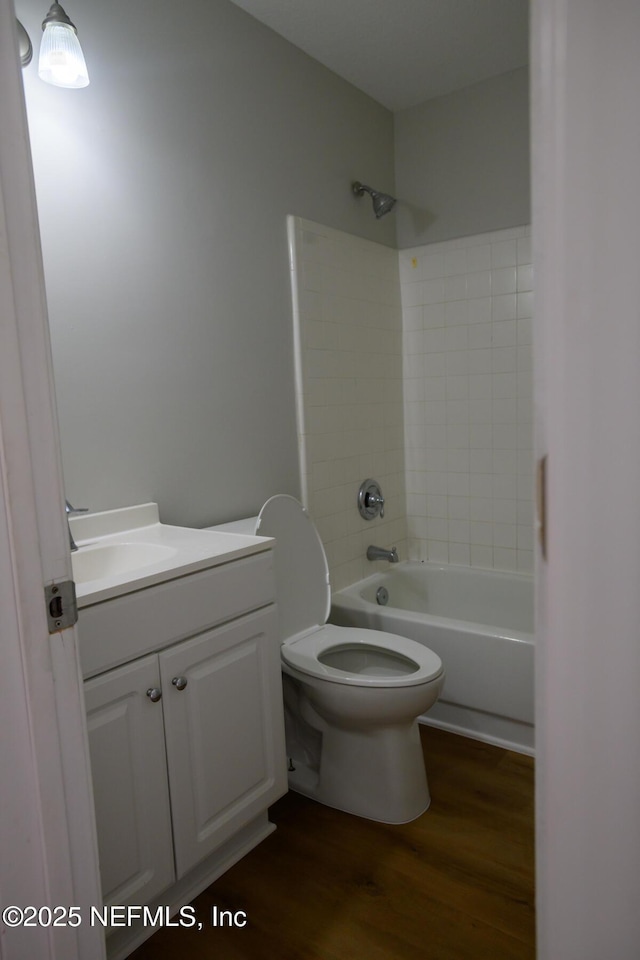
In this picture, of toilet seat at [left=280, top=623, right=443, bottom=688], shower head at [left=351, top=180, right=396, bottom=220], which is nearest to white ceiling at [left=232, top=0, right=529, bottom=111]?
shower head at [left=351, top=180, right=396, bottom=220]

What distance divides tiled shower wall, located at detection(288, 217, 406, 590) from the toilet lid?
34cm

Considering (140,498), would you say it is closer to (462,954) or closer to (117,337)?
(117,337)

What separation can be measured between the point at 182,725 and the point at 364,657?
0.81m

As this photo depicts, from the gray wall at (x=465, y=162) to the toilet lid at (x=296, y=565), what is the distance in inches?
61.8

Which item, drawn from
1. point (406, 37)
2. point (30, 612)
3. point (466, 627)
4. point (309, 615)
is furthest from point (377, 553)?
point (30, 612)

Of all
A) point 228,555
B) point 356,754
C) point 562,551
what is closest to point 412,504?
point 356,754

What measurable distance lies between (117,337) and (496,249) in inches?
68.2

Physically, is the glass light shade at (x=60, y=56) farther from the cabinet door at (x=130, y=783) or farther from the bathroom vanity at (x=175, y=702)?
the cabinet door at (x=130, y=783)

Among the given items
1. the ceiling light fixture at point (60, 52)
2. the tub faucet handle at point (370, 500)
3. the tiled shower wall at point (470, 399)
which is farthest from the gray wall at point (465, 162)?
the ceiling light fixture at point (60, 52)

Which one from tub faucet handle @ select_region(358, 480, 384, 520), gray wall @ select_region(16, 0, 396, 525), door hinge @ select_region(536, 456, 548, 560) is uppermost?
gray wall @ select_region(16, 0, 396, 525)

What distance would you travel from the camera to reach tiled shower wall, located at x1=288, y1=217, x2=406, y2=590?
8.04 ft

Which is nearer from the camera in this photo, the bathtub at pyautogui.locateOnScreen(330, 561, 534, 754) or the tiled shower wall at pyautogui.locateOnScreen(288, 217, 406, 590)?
the bathtub at pyautogui.locateOnScreen(330, 561, 534, 754)

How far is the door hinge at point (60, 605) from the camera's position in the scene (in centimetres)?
81

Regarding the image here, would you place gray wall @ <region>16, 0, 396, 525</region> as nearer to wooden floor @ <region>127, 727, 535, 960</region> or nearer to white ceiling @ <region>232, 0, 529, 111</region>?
white ceiling @ <region>232, 0, 529, 111</region>
